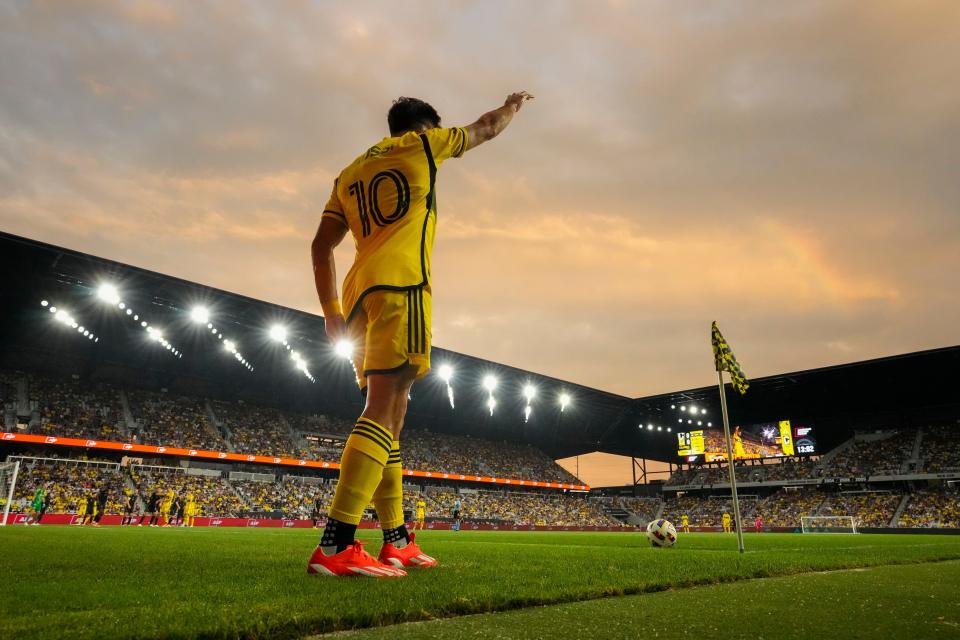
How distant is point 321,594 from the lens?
7.34 ft

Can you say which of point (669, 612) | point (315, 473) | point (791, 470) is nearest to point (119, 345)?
point (315, 473)

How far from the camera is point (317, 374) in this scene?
36.8 meters

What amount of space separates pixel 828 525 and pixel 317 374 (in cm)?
3441

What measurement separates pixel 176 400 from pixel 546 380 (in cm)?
2470

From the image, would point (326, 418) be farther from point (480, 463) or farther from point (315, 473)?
point (480, 463)

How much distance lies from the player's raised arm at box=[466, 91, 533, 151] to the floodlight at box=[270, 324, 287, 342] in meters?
28.5

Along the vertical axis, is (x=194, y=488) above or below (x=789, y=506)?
above

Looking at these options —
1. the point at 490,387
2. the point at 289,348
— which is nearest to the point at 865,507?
the point at 490,387

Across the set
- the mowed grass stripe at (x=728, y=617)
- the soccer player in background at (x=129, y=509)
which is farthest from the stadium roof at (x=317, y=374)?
the mowed grass stripe at (x=728, y=617)

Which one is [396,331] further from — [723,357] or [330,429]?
[330,429]

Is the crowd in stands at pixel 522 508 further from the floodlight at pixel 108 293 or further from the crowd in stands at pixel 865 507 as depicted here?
the floodlight at pixel 108 293

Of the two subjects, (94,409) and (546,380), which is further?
(546,380)

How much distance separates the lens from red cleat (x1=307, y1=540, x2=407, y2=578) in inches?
111

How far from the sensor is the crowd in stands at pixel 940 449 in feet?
120
